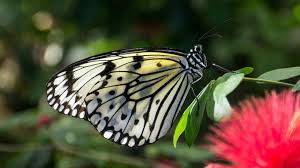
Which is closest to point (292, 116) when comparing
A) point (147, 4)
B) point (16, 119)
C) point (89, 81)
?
point (89, 81)

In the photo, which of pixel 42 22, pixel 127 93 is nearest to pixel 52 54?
pixel 42 22

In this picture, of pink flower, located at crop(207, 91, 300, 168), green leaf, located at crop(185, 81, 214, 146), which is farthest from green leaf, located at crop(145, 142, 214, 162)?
green leaf, located at crop(185, 81, 214, 146)

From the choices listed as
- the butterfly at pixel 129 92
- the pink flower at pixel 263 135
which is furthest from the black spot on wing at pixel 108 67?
the pink flower at pixel 263 135

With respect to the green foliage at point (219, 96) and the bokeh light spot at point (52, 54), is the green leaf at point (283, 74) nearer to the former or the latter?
the green foliage at point (219, 96)

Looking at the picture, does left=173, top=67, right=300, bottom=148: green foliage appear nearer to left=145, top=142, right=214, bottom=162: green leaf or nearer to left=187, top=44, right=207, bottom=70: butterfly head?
left=187, top=44, right=207, bottom=70: butterfly head

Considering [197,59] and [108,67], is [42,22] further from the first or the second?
[197,59]

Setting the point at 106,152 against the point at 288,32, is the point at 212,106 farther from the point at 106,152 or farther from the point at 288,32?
the point at 288,32
